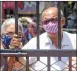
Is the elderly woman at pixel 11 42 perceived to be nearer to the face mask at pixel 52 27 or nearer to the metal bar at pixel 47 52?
the metal bar at pixel 47 52


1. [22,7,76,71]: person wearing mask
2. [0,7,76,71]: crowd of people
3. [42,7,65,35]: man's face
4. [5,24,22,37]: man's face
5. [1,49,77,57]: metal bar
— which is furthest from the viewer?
[5,24,22,37]: man's face

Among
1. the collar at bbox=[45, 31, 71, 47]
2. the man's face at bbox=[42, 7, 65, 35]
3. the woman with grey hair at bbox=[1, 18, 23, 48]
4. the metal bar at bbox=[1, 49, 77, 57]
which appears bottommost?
the metal bar at bbox=[1, 49, 77, 57]

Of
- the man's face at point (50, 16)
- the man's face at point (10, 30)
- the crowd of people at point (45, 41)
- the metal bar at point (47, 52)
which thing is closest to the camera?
the metal bar at point (47, 52)

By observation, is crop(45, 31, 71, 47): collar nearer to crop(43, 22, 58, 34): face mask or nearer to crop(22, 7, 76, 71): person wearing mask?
crop(22, 7, 76, 71): person wearing mask

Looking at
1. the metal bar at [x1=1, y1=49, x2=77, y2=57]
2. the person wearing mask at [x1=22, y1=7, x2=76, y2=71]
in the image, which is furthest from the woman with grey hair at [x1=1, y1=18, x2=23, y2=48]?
the metal bar at [x1=1, y1=49, x2=77, y2=57]

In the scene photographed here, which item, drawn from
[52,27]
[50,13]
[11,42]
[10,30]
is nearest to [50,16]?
[50,13]

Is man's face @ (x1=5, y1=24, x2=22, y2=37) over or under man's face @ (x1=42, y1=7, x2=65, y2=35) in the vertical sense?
under

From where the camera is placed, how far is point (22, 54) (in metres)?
2.03

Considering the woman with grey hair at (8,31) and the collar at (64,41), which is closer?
the woman with grey hair at (8,31)

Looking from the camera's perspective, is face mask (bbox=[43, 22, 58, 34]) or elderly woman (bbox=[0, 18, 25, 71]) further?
face mask (bbox=[43, 22, 58, 34])

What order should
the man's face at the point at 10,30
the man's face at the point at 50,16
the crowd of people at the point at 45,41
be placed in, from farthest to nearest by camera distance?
the man's face at the point at 10,30 < the man's face at the point at 50,16 < the crowd of people at the point at 45,41

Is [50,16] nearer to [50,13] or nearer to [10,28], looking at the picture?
[50,13]

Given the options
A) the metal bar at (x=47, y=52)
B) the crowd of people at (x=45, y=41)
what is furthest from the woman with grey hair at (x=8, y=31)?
the metal bar at (x=47, y=52)

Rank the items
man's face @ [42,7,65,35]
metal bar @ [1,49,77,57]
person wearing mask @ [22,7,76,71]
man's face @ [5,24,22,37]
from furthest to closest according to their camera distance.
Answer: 1. man's face @ [5,24,22,37]
2. man's face @ [42,7,65,35]
3. person wearing mask @ [22,7,76,71]
4. metal bar @ [1,49,77,57]
